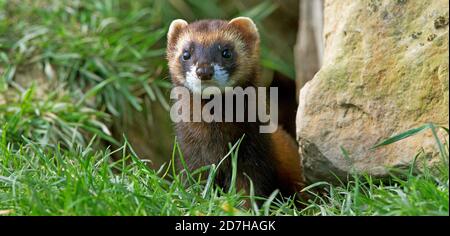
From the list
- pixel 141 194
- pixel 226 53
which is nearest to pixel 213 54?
pixel 226 53

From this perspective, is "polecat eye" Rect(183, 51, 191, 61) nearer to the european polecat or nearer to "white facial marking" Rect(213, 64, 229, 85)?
the european polecat

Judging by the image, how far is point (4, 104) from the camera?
6.44 metres

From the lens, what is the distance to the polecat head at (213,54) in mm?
5125

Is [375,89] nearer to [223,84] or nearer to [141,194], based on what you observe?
[223,84]

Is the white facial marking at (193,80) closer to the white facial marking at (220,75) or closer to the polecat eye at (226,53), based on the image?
the white facial marking at (220,75)

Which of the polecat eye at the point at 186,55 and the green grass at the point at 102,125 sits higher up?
the polecat eye at the point at 186,55

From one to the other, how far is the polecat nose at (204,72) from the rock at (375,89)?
68 cm

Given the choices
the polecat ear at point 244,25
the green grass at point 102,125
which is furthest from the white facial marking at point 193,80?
the polecat ear at point 244,25

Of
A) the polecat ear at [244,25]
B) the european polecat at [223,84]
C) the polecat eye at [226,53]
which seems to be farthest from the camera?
the polecat ear at [244,25]

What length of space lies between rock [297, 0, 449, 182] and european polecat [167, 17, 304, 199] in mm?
441

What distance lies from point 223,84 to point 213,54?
0.24 m
